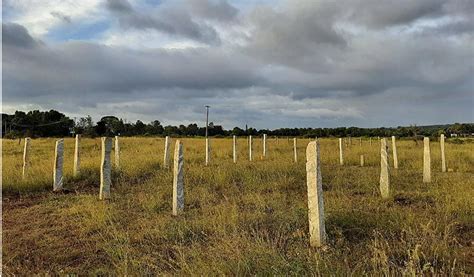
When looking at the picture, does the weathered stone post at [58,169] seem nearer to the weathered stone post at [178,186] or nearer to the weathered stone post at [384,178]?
the weathered stone post at [178,186]

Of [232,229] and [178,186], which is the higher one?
[178,186]

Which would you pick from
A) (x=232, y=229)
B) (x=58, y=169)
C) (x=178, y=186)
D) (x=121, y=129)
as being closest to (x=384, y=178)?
(x=178, y=186)

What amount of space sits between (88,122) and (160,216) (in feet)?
253

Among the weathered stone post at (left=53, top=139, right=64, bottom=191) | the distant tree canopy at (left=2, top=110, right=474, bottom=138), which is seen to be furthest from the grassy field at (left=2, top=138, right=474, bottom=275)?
the distant tree canopy at (left=2, top=110, right=474, bottom=138)

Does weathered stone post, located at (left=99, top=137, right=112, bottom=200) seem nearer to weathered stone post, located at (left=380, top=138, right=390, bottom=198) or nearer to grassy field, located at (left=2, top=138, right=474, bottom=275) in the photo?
grassy field, located at (left=2, top=138, right=474, bottom=275)

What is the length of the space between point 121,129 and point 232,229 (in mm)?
80674

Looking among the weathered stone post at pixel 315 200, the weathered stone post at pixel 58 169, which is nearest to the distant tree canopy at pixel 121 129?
the weathered stone post at pixel 58 169

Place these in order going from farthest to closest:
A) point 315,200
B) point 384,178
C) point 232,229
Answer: point 384,178, point 232,229, point 315,200

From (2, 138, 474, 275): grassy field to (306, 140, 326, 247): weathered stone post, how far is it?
0.14 meters

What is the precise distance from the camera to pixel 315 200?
5.20 meters

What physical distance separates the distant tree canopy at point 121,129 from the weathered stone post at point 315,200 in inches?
2107

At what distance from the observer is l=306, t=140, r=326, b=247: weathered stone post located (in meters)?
5.07

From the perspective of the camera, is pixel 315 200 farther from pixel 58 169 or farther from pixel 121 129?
pixel 121 129

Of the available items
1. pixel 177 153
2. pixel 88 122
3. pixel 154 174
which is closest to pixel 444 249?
pixel 177 153
